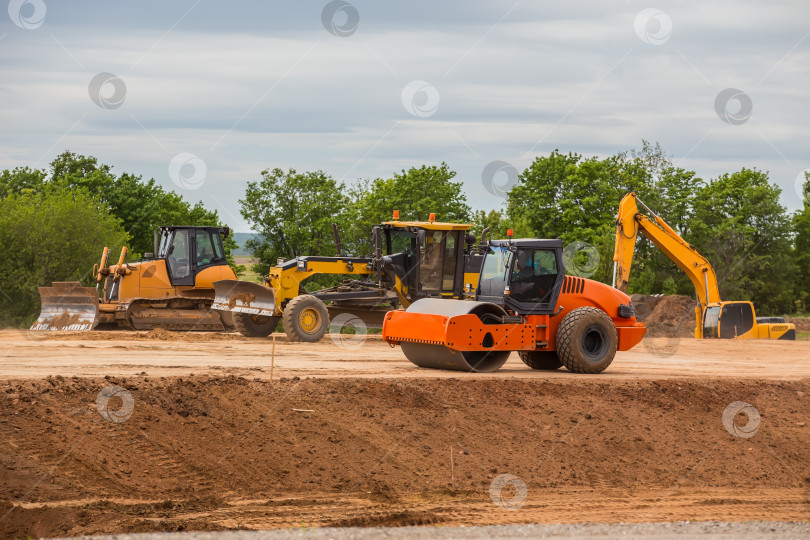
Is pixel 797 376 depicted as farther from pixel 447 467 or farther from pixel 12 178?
pixel 12 178

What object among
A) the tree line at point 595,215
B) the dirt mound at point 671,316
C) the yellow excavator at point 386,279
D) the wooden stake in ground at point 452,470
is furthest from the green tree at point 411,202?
the wooden stake in ground at point 452,470

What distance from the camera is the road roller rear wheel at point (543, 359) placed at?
20.1 meters

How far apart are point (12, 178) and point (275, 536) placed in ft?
218

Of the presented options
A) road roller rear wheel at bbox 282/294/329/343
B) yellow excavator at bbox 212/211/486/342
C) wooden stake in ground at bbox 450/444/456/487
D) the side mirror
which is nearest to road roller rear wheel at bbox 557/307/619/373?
wooden stake in ground at bbox 450/444/456/487

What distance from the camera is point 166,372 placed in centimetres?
1722

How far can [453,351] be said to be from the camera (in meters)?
18.0

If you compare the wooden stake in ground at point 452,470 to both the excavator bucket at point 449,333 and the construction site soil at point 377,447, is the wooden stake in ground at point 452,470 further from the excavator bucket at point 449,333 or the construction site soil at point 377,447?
the excavator bucket at point 449,333

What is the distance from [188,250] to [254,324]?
130 inches

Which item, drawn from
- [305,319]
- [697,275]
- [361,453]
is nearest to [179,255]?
[305,319]

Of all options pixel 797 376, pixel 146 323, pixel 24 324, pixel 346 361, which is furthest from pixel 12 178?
pixel 797 376

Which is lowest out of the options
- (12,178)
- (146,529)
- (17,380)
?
(146,529)

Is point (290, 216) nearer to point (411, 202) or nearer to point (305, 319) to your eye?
point (411, 202)

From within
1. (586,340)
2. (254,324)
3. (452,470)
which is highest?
(586,340)

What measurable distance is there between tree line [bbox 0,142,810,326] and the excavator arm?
16636mm
